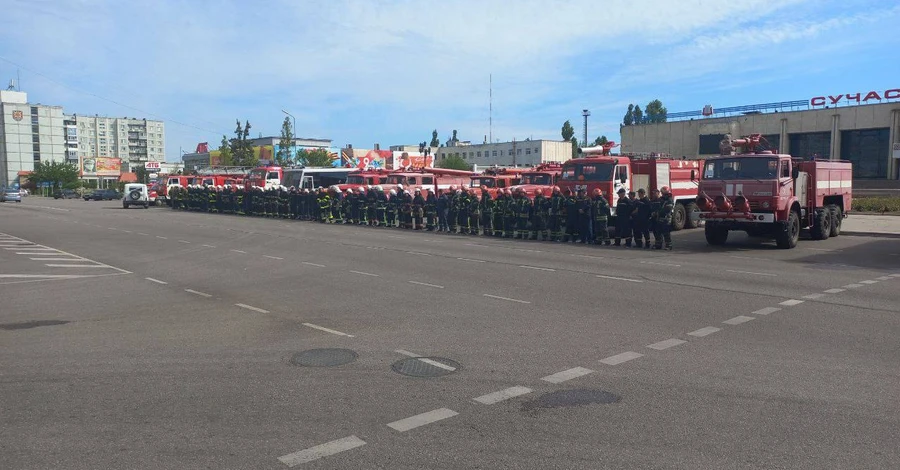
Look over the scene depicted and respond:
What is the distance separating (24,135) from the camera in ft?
420

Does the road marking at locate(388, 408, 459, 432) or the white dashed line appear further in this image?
the white dashed line

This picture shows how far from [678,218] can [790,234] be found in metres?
6.18

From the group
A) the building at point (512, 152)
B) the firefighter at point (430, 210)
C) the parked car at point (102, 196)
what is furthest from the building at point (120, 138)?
the firefighter at point (430, 210)

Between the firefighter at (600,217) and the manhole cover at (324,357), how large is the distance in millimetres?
14065

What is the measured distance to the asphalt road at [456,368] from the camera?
4.73 m

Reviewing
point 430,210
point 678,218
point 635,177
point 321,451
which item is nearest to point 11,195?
point 430,210

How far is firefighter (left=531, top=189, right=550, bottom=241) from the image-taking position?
22.0m

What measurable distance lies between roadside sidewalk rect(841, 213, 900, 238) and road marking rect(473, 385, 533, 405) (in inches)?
820

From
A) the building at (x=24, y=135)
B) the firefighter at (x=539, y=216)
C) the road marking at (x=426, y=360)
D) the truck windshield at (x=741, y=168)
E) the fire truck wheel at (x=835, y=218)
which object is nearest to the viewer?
the road marking at (x=426, y=360)

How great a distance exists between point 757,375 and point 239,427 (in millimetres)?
4639

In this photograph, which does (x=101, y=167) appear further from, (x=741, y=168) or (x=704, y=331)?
→ (x=704, y=331)

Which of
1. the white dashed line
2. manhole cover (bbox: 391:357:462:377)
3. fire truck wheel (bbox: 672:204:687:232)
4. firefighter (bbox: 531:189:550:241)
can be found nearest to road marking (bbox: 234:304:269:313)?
manhole cover (bbox: 391:357:462:377)

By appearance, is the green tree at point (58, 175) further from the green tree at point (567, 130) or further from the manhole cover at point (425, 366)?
the manhole cover at point (425, 366)

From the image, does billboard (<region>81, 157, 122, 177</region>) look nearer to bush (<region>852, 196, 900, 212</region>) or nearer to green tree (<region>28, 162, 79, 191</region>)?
green tree (<region>28, 162, 79, 191</region>)
